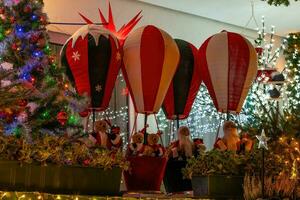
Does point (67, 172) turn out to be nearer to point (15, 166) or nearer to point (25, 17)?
point (15, 166)

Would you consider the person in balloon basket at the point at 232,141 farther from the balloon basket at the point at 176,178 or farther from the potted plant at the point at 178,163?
the balloon basket at the point at 176,178

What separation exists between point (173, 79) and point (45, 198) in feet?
8.55

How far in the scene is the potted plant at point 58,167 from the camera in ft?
9.95

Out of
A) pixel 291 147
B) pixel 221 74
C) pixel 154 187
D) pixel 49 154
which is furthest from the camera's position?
pixel 221 74

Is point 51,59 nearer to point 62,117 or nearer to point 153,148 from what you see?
point 62,117

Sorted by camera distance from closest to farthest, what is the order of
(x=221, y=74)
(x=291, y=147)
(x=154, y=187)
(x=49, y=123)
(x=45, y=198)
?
(x=45, y=198), (x=49, y=123), (x=291, y=147), (x=154, y=187), (x=221, y=74)

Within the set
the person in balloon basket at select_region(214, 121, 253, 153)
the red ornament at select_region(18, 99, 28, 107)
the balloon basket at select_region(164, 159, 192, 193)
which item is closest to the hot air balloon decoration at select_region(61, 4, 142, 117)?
the balloon basket at select_region(164, 159, 192, 193)

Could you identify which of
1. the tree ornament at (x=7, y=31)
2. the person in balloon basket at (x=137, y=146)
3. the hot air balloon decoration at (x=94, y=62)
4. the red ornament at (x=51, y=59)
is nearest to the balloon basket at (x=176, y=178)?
the person in balloon basket at (x=137, y=146)

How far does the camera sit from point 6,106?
3256 millimetres

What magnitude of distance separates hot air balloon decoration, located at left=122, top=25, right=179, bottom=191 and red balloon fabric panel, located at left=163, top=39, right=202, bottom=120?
33 centimetres

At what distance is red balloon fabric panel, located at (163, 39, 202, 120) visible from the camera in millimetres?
5328

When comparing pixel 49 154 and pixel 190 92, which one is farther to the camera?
pixel 190 92

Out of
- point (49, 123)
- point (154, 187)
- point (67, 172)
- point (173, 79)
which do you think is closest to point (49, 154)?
point (67, 172)

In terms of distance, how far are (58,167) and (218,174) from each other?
1.36 meters
